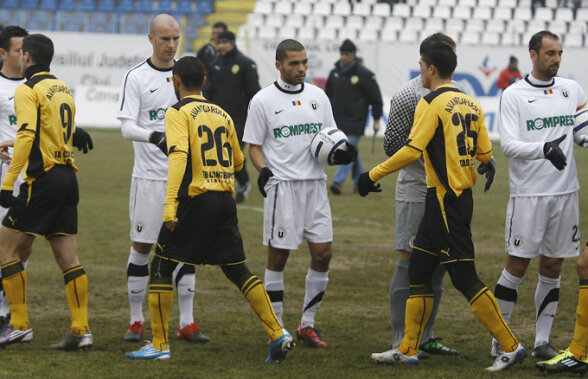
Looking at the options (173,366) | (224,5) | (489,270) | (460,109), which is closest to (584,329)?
(460,109)

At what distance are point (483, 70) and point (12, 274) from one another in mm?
23151

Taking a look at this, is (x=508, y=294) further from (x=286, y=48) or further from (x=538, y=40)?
(x=286, y=48)

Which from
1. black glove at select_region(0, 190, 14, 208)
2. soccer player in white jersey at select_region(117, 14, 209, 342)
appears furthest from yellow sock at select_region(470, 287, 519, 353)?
black glove at select_region(0, 190, 14, 208)

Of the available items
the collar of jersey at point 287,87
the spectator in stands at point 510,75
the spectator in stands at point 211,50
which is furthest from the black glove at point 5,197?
the spectator in stands at point 510,75

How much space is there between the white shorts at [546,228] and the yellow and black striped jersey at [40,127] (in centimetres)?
314

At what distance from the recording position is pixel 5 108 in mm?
7043

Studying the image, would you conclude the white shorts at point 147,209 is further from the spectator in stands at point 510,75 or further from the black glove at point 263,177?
the spectator in stands at point 510,75

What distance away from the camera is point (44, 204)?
6230mm

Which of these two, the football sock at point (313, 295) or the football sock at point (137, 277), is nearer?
the football sock at point (313, 295)

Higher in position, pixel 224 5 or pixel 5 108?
pixel 224 5

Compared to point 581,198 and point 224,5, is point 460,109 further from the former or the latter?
point 224,5

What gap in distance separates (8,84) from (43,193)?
4.26 feet

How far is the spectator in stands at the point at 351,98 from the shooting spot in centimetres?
1519

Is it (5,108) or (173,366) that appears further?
(5,108)
